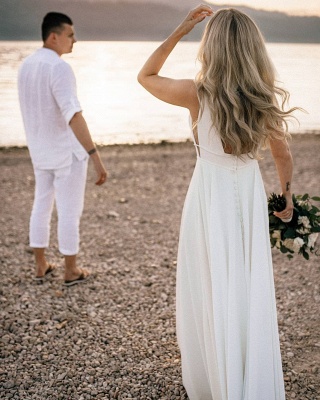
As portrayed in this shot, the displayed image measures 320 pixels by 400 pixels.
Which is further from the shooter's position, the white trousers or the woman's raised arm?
the white trousers

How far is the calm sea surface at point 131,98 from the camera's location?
12.3 m

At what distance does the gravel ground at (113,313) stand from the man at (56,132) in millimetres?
577

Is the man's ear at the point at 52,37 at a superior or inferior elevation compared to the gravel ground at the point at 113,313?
superior

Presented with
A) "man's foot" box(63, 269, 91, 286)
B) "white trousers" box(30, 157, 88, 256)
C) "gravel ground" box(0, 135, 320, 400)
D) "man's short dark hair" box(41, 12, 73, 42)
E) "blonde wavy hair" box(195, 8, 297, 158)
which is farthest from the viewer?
"man's foot" box(63, 269, 91, 286)

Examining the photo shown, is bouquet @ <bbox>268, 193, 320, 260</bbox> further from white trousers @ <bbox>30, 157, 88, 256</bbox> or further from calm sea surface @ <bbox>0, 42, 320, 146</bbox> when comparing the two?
calm sea surface @ <bbox>0, 42, 320, 146</bbox>

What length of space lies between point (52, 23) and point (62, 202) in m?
1.58

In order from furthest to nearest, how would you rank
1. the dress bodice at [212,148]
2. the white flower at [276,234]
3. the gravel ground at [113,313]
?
the gravel ground at [113,313]
the white flower at [276,234]
the dress bodice at [212,148]

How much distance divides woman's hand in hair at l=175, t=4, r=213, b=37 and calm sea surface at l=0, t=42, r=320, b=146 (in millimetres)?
6849

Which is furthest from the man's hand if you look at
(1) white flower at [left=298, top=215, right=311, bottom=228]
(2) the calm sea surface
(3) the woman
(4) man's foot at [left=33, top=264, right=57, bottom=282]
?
(2) the calm sea surface

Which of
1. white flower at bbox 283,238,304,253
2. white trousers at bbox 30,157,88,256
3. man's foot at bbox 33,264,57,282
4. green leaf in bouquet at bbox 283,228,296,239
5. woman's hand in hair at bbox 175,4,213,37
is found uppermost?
woman's hand in hair at bbox 175,4,213,37

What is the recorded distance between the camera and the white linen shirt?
4176 millimetres

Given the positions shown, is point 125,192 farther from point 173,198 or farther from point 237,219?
point 237,219

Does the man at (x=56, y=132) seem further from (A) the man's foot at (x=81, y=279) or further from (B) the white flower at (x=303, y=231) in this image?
(B) the white flower at (x=303, y=231)

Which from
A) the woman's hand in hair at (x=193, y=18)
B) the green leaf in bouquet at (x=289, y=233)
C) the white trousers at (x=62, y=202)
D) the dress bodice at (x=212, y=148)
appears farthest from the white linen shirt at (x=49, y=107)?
the green leaf in bouquet at (x=289, y=233)
